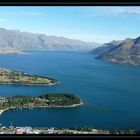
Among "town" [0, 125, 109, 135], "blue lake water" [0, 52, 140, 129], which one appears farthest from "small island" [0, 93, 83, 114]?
"town" [0, 125, 109, 135]

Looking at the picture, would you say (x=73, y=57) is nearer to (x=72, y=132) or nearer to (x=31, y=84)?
(x=31, y=84)

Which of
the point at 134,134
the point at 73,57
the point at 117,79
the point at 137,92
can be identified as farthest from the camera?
the point at 73,57


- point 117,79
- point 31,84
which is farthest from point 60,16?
point 117,79

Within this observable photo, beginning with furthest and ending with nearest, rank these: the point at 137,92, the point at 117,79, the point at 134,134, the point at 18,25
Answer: the point at 117,79 → the point at 18,25 → the point at 137,92 → the point at 134,134

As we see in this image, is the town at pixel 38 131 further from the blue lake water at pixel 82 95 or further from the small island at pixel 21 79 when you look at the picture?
the small island at pixel 21 79

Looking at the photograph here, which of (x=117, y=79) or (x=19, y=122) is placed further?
(x=117, y=79)

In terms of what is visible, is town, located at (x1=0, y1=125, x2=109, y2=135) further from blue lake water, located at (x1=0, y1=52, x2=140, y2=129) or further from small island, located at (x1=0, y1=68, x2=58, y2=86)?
small island, located at (x1=0, y1=68, x2=58, y2=86)
